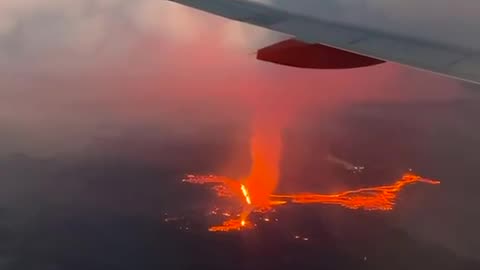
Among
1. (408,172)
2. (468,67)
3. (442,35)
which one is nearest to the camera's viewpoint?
(468,67)

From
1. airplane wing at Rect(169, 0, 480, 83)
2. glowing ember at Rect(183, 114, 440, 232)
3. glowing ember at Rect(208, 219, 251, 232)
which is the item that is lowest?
glowing ember at Rect(208, 219, 251, 232)

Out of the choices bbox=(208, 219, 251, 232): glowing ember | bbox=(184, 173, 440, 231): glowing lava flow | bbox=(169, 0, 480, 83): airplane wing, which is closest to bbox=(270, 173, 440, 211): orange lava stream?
bbox=(184, 173, 440, 231): glowing lava flow

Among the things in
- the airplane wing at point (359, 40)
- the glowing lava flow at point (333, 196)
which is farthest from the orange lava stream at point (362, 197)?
the airplane wing at point (359, 40)

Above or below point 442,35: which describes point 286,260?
below

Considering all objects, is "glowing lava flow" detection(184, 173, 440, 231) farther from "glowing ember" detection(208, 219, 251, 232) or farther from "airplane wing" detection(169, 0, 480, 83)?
"airplane wing" detection(169, 0, 480, 83)

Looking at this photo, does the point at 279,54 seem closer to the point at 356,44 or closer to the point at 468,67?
the point at 356,44

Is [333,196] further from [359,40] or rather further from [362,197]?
[359,40]

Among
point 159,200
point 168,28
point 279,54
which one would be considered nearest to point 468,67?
point 279,54
